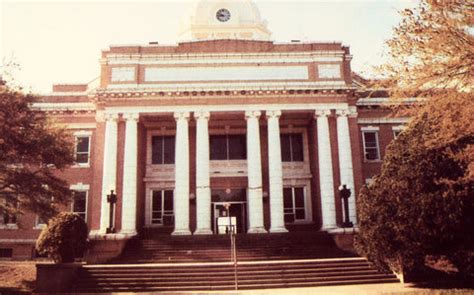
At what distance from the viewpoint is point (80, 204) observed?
31.7 metres

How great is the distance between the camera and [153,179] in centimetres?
3206

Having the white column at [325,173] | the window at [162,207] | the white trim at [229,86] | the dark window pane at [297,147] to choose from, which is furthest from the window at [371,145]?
the window at [162,207]

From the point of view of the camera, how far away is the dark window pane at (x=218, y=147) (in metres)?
33.0

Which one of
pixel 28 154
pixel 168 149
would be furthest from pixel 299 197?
pixel 28 154

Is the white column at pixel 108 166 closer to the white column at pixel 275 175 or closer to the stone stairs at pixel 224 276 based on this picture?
the stone stairs at pixel 224 276

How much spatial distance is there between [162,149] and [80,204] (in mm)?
6950

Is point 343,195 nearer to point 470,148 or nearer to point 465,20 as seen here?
point 470,148

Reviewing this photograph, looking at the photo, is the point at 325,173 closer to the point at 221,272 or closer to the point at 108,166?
the point at 221,272

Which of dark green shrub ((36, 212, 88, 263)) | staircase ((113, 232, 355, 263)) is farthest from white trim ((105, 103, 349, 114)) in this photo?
dark green shrub ((36, 212, 88, 263))

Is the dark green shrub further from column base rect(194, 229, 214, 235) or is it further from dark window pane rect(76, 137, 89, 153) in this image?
dark window pane rect(76, 137, 89, 153)

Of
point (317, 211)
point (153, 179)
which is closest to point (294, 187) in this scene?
point (317, 211)

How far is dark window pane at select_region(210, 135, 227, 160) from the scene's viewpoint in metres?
33.0

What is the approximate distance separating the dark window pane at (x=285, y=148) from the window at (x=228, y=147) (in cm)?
282

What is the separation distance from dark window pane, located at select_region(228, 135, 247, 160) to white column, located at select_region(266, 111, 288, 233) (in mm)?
3940
